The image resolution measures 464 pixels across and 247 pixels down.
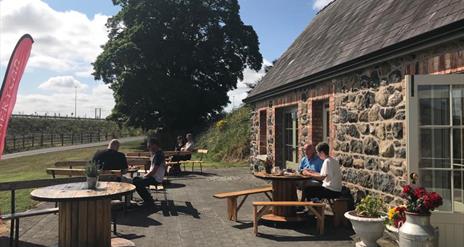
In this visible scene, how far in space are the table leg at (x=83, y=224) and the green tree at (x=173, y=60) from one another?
80.9 feet

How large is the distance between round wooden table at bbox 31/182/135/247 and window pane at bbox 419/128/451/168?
3.98 meters

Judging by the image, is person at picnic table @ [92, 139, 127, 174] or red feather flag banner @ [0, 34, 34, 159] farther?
person at picnic table @ [92, 139, 127, 174]

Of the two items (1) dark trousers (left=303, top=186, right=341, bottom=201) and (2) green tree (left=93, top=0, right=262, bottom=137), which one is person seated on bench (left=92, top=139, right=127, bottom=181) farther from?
(2) green tree (left=93, top=0, right=262, bottom=137)

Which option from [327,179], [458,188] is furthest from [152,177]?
[458,188]

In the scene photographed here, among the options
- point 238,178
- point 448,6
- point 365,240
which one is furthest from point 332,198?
point 238,178

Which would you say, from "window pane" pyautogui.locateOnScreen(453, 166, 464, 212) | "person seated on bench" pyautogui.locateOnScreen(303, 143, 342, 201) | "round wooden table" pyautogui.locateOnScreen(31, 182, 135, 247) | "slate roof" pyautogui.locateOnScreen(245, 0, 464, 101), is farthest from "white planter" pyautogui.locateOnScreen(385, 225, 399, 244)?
"round wooden table" pyautogui.locateOnScreen(31, 182, 135, 247)

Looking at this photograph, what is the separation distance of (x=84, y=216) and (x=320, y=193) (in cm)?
397

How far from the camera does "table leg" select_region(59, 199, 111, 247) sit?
5.80 m

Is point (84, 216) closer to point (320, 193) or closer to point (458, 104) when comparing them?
point (320, 193)

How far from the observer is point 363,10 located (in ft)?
33.8

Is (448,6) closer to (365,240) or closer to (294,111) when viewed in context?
(365,240)

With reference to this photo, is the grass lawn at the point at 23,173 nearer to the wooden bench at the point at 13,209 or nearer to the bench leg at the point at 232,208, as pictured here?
the wooden bench at the point at 13,209

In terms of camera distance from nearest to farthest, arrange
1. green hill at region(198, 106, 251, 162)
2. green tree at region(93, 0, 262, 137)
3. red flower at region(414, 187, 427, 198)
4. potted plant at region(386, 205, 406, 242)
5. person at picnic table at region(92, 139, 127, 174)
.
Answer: red flower at region(414, 187, 427, 198)
potted plant at region(386, 205, 406, 242)
person at picnic table at region(92, 139, 127, 174)
green hill at region(198, 106, 251, 162)
green tree at region(93, 0, 262, 137)

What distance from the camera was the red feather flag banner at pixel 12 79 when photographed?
18.6 feet
